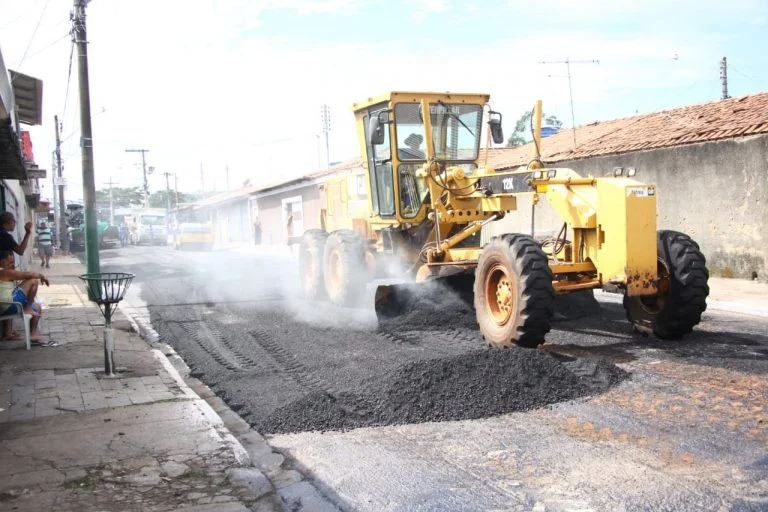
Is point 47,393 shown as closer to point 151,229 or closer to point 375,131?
point 375,131

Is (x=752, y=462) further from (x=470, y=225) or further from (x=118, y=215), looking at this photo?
(x=118, y=215)

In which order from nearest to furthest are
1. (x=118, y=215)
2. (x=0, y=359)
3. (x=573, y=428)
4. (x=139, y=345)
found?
1. (x=573, y=428)
2. (x=0, y=359)
3. (x=139, y=345)
4. (x=118, y=215)

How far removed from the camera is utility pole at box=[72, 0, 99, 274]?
12.3 meters

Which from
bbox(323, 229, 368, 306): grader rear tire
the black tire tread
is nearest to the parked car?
bbox(323, 229, 368, 306): grader rear tire

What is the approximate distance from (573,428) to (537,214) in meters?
14.4

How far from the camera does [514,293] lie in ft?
22.6

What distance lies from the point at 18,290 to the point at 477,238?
19.5 feet

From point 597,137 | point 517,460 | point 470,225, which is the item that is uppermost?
point 597,137

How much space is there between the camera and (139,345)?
8508mm

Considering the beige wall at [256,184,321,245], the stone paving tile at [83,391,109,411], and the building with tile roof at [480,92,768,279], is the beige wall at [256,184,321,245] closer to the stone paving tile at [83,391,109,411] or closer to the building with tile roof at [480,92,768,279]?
the building with tile roof at [480,92,768,279]

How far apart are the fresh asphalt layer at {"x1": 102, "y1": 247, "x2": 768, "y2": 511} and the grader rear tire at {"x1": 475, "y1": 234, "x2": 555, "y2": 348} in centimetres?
41

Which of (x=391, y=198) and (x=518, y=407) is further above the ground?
(x=391, y=198)

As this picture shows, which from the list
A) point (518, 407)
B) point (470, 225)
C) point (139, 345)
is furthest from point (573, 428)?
point (139, 345)

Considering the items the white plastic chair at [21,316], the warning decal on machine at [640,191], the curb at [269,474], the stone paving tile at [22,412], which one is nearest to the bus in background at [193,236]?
the white plastic chair at [21,316]
